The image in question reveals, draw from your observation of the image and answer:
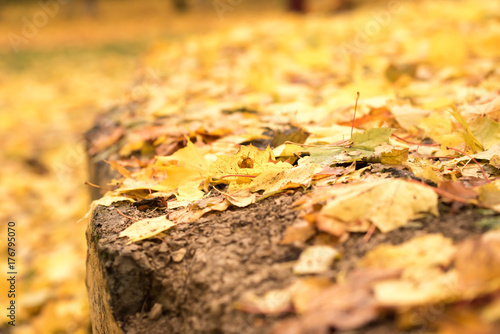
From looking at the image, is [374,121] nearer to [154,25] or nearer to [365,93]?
[365,93]

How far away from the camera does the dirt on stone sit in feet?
2.28

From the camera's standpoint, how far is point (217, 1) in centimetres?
1046

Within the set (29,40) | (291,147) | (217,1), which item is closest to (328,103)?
(291,147)

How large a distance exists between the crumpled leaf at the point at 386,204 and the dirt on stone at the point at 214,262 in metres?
0.02

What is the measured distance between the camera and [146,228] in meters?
0.93

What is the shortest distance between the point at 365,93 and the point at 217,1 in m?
9.40

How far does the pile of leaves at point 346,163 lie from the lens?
1.88 feet

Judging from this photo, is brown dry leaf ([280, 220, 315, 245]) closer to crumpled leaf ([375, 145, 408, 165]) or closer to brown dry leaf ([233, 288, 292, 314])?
brown dry leaf ([233, 288, 292, 314])

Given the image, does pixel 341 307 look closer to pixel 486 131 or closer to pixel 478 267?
pixel 478 267

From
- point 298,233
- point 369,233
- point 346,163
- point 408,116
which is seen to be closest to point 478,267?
point 369,233

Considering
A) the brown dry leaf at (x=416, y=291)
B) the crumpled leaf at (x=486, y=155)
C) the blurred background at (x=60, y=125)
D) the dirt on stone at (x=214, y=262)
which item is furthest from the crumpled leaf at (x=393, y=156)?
the blurred background at (x=60, y=125)

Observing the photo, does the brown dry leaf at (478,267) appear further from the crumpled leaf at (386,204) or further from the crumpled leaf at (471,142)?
the crumpled leaf at (471,142)

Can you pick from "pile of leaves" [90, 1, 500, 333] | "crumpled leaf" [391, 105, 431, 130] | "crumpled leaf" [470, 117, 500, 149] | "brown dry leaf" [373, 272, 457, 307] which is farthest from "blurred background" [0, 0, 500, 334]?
"brown dry leaf" [373, 272, 457, 307]

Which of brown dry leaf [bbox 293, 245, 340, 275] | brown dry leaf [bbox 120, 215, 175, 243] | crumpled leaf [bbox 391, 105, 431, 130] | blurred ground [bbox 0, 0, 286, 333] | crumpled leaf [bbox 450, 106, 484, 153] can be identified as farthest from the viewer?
blurred ground [bbox 0, 0, 286, 333]
